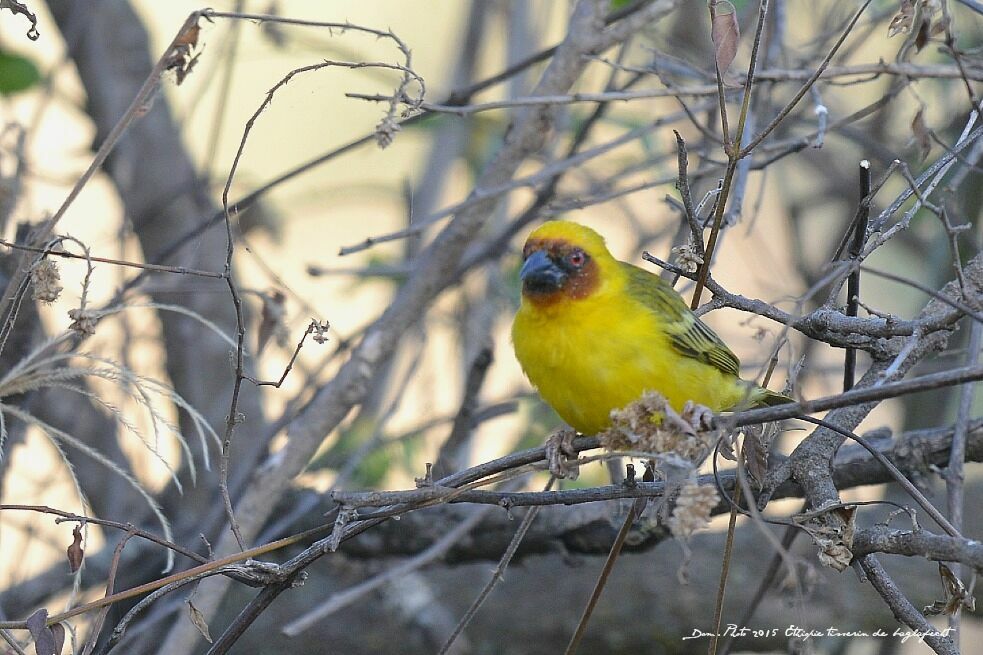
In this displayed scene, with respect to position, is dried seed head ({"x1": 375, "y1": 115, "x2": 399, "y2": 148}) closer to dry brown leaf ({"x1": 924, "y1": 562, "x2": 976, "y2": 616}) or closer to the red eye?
the red eye

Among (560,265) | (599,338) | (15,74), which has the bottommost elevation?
(599,338)

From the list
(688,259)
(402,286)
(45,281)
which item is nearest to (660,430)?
(688,259)

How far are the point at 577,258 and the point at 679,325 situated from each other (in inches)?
14.1

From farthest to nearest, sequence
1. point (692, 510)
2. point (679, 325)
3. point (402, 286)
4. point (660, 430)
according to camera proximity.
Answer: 1. point (402, 286)
2. point (679, 325)
3. point (660, 430)
4. point (692, 510)

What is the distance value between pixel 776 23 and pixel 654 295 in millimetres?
1009

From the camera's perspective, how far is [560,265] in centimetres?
316

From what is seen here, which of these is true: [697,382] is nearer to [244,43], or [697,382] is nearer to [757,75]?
[757,75]

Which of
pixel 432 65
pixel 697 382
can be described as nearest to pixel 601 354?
pixel 697 382

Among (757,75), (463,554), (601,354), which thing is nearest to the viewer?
(757,75)

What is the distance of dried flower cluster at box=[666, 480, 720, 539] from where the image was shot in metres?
1.62

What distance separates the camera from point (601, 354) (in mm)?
2943

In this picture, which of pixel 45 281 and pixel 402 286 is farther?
pixel 402 286

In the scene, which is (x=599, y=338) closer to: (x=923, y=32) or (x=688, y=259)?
(x=688, y=259)

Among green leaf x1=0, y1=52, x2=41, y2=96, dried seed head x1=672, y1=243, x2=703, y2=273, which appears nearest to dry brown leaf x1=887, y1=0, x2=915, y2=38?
dried seed head x1=672, y1=243, x2=703, y2=273
